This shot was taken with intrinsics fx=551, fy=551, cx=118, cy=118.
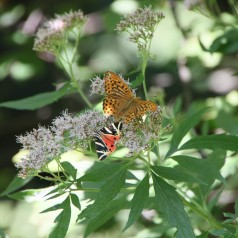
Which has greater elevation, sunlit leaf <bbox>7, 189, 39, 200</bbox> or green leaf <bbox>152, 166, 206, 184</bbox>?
sunlit leaf <bbox>7, 189, 39, 200</bbox>

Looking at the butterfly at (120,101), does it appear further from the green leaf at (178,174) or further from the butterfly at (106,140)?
the green leaf at (178,174)

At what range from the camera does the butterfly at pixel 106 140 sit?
201 cm

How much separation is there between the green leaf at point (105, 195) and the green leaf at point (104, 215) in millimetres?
255

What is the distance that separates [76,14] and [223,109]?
56.1 inches

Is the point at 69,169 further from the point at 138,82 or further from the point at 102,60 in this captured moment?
the point at 102,60

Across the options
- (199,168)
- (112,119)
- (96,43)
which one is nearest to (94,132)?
(112,119)

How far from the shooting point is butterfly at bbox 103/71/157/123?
2.13 m

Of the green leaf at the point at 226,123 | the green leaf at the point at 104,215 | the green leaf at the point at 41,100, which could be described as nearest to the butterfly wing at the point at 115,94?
the green leaf at the point at 104,215

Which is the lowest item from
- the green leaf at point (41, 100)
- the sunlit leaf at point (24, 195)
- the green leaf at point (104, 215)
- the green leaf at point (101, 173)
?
the green leaf at point (104, 215)

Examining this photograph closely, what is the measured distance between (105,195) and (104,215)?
0.43 meters

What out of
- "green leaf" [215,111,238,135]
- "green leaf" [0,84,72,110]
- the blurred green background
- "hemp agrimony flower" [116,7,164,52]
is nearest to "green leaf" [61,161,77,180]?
"hemp agrimony flower" [116,7,164,52]

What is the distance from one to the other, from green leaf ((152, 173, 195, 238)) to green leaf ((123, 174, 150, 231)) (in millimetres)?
49

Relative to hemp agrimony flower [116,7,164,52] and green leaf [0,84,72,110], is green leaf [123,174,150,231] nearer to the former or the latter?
hemp agrimony flower [116,7,164,52]

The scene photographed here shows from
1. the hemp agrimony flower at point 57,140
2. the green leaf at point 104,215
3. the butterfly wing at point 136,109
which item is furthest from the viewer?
the green leaf at point 104,215
